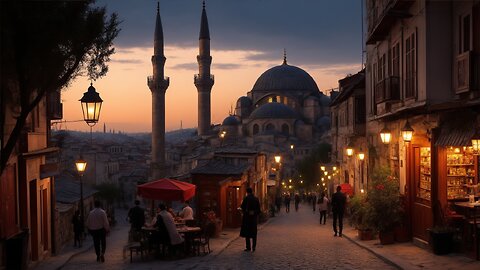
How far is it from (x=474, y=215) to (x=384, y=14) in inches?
230

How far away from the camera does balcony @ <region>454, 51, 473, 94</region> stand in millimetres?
10375

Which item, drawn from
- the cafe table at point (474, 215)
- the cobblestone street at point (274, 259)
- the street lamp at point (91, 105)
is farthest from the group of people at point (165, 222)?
the cafe table at point (474, 215)

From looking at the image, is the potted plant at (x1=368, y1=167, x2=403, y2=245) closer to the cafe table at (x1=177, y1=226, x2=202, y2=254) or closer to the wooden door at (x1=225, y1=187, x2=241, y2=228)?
the cafe table at (x1=177, y1=226, x2=202, y2=254)

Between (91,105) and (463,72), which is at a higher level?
(463,72)

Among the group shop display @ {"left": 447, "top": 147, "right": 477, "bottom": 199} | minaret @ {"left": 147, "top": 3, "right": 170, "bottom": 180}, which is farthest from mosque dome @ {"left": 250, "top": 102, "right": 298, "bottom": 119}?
shop display @ {"left": 447, "top": 147, "right": 477, "bottom": 199}

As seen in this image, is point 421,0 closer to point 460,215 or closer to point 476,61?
point 476,61

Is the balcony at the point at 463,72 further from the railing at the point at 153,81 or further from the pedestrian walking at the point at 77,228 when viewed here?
the railing at the point at 153,81

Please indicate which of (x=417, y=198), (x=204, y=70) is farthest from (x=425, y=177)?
(x=204, y=70)

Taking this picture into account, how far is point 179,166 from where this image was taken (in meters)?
80.4

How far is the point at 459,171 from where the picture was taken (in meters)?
12.0

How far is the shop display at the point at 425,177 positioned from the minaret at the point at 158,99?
6003 centimetres

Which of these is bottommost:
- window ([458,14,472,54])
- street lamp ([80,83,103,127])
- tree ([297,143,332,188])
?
tree ([297,143,332,188])

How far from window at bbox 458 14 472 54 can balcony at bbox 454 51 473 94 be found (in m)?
0.23

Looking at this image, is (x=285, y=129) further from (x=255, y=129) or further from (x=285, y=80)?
(x=285, y=80)
